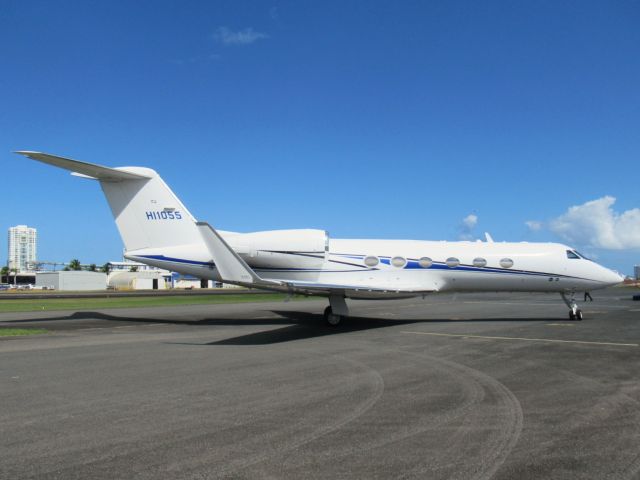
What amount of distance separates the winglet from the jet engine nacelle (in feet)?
15.7

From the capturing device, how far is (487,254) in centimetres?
1895

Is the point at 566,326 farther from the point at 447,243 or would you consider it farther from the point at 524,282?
the point at 447,243

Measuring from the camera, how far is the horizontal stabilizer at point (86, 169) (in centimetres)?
1502

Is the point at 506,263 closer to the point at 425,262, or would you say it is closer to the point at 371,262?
the point at 425,262

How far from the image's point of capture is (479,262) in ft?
61.6

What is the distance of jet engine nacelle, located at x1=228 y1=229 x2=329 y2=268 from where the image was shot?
1842 cm

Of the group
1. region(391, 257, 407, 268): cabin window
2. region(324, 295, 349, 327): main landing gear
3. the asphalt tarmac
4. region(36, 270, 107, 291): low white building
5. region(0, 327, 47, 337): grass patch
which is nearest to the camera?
the asphalt tarmac

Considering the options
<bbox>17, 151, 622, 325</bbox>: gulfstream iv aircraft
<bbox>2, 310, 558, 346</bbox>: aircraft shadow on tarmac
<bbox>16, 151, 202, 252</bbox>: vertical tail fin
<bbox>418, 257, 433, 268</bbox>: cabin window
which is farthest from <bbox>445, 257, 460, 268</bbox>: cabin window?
<bbox>16, 151, 202, 252</bbox>: vertical tail fin

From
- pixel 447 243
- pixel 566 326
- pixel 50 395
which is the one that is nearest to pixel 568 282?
pixel 566 326

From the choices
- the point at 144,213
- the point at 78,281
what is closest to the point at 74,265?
the point at 78,281

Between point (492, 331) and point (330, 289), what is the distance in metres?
4.93

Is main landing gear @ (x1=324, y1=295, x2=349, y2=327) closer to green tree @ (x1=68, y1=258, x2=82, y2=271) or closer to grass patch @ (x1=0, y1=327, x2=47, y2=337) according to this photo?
grass patch @ (x1=0, y1=327, x2=47, y2=337)

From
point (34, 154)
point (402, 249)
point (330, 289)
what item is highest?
point (34, 154)

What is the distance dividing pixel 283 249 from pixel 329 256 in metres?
1.65
